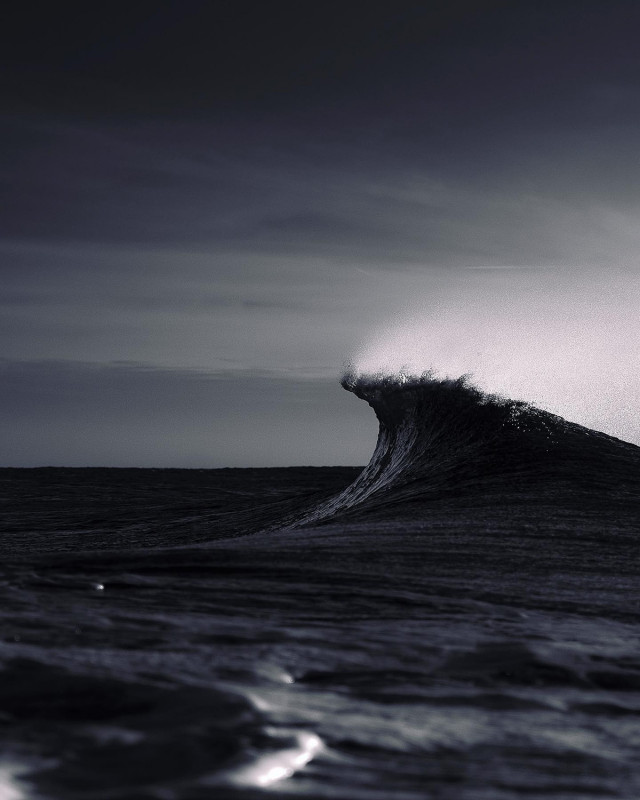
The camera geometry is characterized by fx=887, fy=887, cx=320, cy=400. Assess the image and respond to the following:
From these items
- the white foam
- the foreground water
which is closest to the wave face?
the foreground water

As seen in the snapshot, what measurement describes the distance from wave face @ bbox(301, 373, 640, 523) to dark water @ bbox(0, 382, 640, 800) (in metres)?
2.00

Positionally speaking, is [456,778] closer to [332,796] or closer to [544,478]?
[332,796]

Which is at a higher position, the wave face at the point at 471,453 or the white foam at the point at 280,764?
the wave face at the point at 471,453

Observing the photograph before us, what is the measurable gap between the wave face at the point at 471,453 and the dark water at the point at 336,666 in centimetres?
200

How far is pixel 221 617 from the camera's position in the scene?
361 centimetres

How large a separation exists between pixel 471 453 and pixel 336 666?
8.21 meters

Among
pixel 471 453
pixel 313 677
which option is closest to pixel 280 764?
pixel 313 677

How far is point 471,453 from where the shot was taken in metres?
11.0

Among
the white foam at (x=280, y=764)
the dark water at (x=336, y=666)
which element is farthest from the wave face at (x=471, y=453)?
the white foam at (x=280, y=764)

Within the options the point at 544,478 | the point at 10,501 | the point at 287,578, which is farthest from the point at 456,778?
the point at 10,501

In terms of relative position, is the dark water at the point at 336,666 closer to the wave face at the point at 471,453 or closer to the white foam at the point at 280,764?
the white foam at the point at 280,764

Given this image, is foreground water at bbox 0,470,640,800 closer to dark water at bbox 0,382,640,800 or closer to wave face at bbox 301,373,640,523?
dark water at bbox 0,382,640,800

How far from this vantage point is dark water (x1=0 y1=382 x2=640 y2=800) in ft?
6.82

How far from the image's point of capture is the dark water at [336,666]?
2.08 meters
